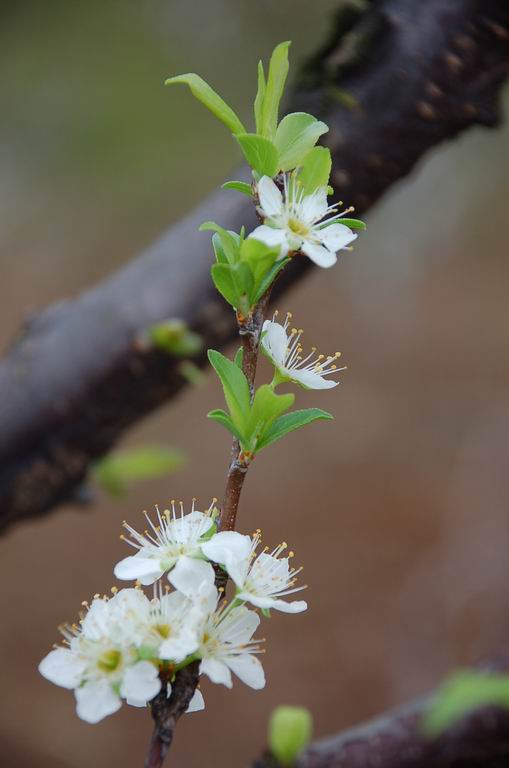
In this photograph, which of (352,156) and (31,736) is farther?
(31,736)

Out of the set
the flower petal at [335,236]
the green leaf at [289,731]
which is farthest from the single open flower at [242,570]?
the green leaf at [289,731]

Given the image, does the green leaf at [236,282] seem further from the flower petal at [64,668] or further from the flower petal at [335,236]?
the flower petal at [64,668]

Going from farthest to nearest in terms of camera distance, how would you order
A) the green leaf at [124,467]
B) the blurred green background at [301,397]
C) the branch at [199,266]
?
the blurred green background at [301,397], the green leaf at [124,467], the branch at [199,266]

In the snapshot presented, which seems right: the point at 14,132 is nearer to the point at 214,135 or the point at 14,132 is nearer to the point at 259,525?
the point at 214,135

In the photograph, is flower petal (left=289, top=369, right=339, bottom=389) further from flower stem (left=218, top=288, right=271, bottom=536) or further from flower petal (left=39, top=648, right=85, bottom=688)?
flower petal (left=39, top=648, right=85, bottom=688)

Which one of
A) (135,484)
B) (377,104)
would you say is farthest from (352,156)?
(135,484)

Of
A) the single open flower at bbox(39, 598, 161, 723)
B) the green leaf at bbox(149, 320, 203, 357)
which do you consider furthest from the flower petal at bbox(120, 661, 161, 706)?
the green leaf at bbox(149, 320, 203, 357)

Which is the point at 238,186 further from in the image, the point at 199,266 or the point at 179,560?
the point at 199,266
